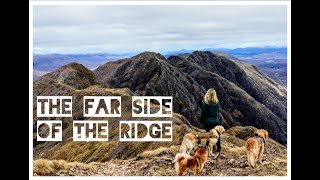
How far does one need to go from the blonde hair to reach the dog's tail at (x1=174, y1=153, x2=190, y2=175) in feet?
4.27

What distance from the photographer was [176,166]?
18.2 metres

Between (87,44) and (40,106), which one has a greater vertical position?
(87,44)

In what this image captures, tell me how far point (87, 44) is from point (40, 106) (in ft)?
5.68

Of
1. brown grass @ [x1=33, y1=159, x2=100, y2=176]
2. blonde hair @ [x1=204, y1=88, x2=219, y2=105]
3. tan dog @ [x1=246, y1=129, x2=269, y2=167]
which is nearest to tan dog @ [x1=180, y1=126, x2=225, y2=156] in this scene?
blonde hair @ [x1=204, y1=88, x2=219, y2=105]

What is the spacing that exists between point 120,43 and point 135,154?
2.49 meters

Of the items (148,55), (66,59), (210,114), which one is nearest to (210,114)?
(210,114)

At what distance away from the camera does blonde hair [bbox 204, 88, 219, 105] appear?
18.5 metres

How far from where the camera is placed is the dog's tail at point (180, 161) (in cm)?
Answer: 1820

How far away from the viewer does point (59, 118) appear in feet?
60.4

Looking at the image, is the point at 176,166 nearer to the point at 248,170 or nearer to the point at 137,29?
the point at 248,170

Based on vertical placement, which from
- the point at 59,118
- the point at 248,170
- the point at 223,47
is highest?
the point at 223,47

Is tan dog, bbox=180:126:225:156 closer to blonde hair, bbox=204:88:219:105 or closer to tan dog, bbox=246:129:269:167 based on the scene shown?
blonde hair, bbox=204:88:219:105

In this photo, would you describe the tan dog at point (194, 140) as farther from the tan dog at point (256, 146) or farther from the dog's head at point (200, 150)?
the tan dog at point (256, 146)

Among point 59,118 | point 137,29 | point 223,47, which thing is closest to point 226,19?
point 223,47
